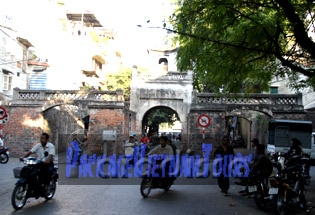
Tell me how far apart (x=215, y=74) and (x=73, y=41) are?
94.2 ft

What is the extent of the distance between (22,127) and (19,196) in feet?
50.2

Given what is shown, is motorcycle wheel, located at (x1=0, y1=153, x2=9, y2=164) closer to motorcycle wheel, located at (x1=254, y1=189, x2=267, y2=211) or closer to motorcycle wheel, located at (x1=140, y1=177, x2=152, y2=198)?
motorcycle wheel, located at (x1=140, y1=177, x2=152, y2=198)

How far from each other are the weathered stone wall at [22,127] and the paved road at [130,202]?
1135cm

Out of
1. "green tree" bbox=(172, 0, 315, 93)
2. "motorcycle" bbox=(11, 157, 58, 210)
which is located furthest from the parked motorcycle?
"green tree" bbox=(172, 0, 315, 93)

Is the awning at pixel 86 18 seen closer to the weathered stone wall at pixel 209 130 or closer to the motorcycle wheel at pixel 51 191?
the weathered stone wall at pixel 209 130

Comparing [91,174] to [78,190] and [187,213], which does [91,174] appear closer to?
[78,190]

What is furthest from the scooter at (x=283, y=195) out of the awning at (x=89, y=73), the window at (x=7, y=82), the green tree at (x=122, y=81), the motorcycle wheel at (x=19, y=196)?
the awning at (x=89, y=73)

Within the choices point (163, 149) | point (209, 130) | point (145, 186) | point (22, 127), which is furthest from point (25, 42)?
point (145, 186)

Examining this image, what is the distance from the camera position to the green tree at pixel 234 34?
6777 mm

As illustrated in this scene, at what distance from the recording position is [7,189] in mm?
8836

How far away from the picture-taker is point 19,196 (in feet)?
21.0

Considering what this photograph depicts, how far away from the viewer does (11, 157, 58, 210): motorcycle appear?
6365 mm

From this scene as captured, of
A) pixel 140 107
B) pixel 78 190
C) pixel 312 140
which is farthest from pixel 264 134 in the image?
pixel 78 190

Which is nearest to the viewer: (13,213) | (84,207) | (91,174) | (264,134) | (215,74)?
(13,213)
